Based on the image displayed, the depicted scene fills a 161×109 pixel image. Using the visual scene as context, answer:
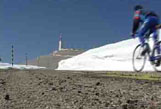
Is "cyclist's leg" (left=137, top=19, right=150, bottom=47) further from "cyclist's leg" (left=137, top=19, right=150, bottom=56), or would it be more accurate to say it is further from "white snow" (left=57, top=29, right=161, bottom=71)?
"white snow" (left=57, top=29, right=161, bottom=71)

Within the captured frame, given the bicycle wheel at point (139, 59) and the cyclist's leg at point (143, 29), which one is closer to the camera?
the cyclist's leg at point (143, 29)

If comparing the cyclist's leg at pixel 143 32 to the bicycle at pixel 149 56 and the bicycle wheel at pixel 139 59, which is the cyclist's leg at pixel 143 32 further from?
the bicycle wheel at pixel 139 59

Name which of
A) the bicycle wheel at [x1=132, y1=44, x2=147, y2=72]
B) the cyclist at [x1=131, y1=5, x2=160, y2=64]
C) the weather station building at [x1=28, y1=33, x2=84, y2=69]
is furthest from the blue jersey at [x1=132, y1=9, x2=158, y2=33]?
the weather station building at [x1=28, y1=33, x2=84, y2=69]

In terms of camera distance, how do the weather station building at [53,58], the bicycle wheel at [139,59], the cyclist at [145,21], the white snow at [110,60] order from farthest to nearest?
the weather station building at [53,58] < the white snow at [110,60] < the bicycle wheel at [139,59] < the cyclist at [145,21]

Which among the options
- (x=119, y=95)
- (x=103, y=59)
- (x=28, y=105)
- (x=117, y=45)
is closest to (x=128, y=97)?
(x=119, y=95)

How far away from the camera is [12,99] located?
13.6 ft

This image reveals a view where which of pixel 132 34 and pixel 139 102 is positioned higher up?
pixel 132 34

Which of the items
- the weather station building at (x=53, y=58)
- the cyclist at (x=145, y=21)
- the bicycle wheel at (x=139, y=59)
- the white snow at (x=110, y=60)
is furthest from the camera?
the weather station building at (x=53, y=58)

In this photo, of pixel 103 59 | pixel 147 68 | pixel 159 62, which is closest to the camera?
pixel 159 62

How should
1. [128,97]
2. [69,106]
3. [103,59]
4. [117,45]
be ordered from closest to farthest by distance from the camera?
[69,106]
[128,97]
[103,59]
[117,45]

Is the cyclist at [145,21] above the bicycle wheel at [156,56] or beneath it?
above

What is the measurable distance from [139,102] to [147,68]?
13.8 m

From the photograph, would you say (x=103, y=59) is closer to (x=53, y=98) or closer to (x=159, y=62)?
(x=159, y=62)

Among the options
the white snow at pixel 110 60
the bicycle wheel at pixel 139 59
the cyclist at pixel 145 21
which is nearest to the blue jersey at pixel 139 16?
the cyclist at pixel 145 21
